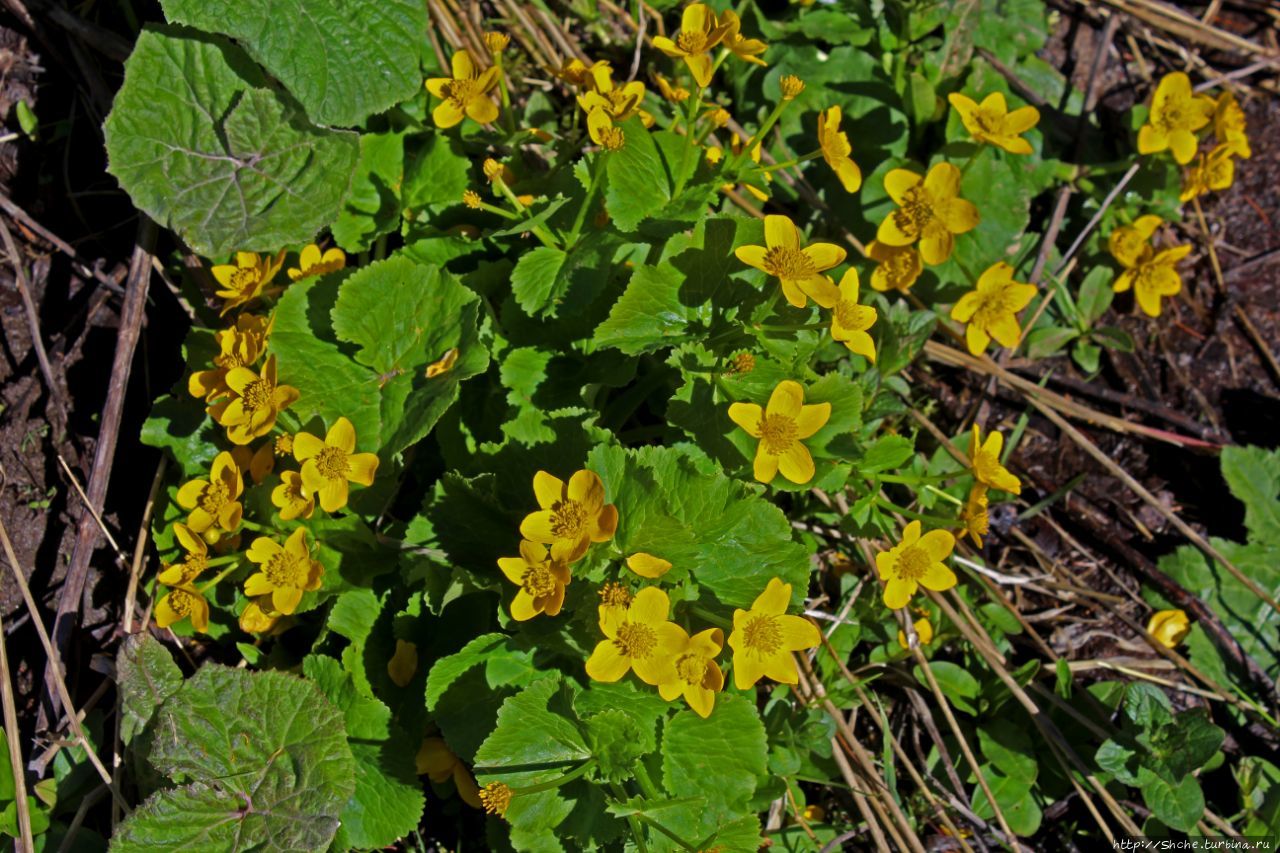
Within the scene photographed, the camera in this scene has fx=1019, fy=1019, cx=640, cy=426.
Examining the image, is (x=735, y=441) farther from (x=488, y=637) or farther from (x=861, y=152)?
(x=861, y=152)

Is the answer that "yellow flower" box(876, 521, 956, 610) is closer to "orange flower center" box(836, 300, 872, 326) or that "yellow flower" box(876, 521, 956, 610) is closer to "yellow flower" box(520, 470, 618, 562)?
"orange flower center" box(836, 300, 872, 326)

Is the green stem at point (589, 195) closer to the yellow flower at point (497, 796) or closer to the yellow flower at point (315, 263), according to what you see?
the yellow flower at point (315, 263)

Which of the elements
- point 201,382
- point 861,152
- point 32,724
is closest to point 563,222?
point 201,382

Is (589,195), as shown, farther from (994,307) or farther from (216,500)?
(994,307)

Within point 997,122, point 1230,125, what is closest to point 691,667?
point 997,122

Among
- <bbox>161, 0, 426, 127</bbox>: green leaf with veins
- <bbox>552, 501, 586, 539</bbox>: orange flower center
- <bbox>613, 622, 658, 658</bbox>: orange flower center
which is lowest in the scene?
<bbox>613, 622, 658, 658</bbox>: orange flower center

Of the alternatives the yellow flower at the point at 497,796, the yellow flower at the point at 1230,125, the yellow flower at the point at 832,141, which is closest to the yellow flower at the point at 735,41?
the yellow flower at the point at 832,141

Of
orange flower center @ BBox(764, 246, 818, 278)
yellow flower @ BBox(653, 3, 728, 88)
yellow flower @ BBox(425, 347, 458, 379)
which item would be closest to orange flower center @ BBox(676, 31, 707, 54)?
yellow flower @ BBox(653, 3, 728, 88)
